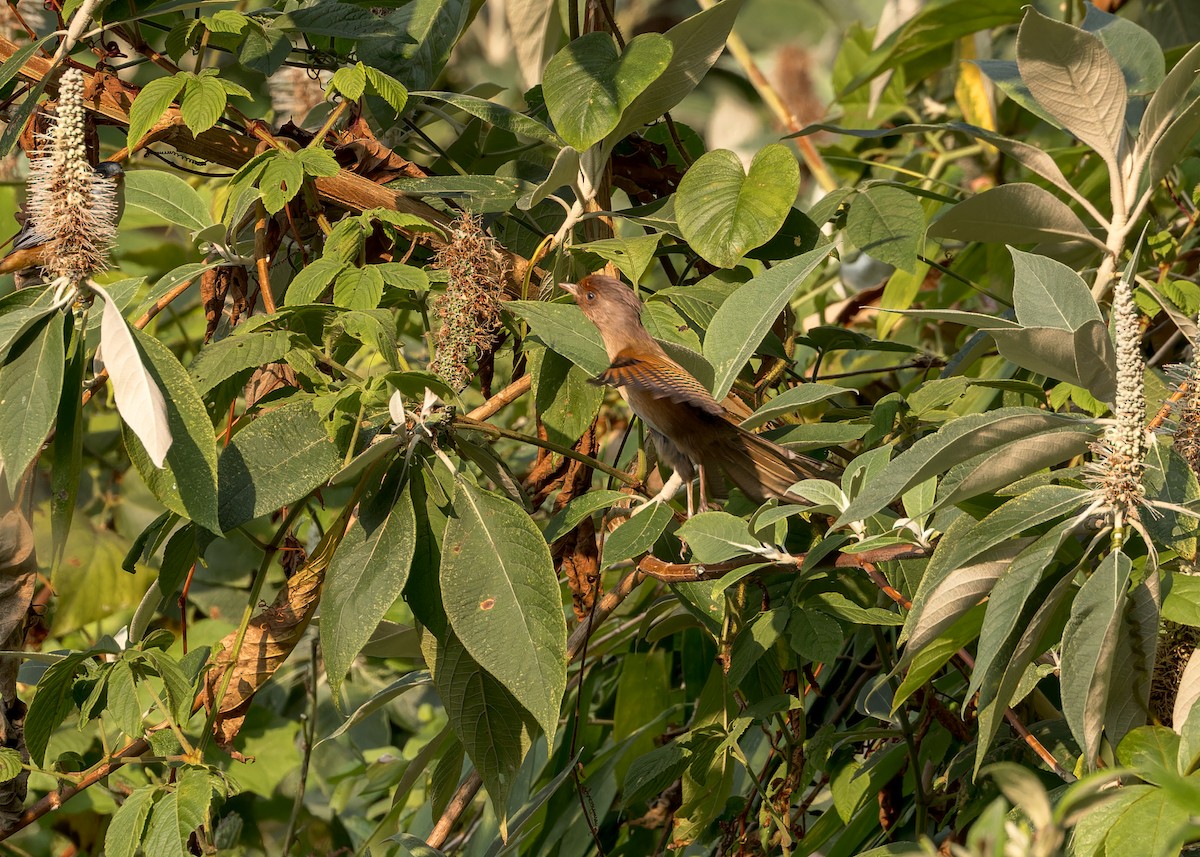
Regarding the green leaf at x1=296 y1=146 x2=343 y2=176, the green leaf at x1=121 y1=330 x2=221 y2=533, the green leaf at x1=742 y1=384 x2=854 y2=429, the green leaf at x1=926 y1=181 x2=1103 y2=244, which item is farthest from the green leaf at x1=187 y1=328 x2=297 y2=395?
the green leaf at x1=926 y1=181 x2=1103 y2=244

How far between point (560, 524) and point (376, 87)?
67 centimetres

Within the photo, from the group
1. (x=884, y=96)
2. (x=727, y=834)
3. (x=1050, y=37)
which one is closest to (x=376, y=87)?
(x=1050, y=37)

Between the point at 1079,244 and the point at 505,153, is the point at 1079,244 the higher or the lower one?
the lower one

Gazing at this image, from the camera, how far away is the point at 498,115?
1.76 m

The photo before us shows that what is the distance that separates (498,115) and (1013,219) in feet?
2.62

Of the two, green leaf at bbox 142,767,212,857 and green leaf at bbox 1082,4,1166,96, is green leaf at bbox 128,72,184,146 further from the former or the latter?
green leaf at bbox 1082,4,1166,96

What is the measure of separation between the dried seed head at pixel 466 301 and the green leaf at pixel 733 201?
288 mm

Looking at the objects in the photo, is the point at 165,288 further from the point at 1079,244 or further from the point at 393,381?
the point at 1079,244

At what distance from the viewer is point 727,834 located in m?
1.99

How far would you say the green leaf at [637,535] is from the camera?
148 cm

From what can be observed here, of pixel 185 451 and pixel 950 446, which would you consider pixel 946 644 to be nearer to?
pixel 950 446

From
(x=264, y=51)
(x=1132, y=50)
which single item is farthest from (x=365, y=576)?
(x=1132, y=50)

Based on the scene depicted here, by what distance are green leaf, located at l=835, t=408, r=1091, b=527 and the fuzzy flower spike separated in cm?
77

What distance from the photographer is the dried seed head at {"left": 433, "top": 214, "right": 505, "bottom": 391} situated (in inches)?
55.5
